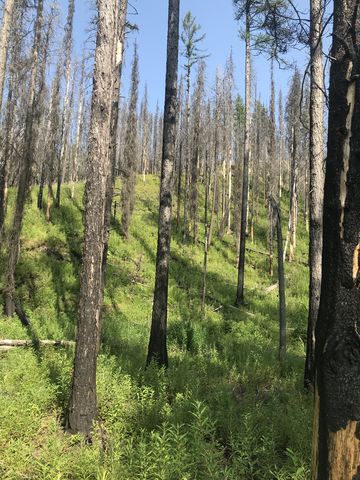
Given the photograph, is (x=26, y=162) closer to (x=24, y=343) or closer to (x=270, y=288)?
(x=24, y=343)

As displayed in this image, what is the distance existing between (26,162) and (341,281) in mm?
11669

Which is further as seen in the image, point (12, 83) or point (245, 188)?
point (245, 188)

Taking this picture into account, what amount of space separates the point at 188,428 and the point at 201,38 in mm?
24076

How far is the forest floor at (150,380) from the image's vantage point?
424 cm

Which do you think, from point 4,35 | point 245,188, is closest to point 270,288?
point 245,188

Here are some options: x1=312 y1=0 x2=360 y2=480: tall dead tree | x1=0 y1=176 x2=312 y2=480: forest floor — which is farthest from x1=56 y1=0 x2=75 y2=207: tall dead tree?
x1=312 y1=0 x2=360 y2=480: tall dead tree

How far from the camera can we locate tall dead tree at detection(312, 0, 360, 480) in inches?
79.4

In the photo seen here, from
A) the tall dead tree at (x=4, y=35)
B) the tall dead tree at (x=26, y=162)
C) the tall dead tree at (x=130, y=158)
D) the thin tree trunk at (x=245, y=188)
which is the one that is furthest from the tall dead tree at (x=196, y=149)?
the tall dead tree at (x=4, y=35)

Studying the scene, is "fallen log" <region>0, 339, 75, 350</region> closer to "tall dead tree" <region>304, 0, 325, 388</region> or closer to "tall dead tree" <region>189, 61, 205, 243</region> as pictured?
"tall dead tree" <region>304, 0, 325, 388</region>

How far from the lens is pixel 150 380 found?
23.9 ft

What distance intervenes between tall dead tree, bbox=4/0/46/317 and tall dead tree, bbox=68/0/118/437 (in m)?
6.85

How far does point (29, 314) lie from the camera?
12.8 meters

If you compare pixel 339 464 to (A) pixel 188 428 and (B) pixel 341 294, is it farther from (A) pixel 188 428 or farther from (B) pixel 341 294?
(A) pixel 188 428

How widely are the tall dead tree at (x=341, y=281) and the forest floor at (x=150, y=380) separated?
203 cm
